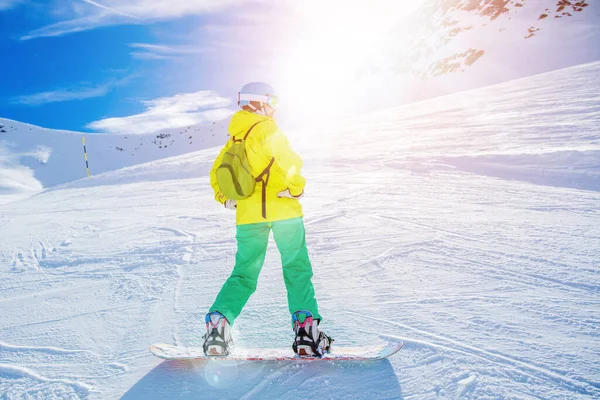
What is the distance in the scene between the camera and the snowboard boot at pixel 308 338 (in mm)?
2452

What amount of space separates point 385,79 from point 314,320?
48928 millimetres

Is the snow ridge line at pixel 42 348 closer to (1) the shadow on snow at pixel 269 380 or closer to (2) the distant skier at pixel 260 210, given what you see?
(1) the shadow on snow at pixel 269 380

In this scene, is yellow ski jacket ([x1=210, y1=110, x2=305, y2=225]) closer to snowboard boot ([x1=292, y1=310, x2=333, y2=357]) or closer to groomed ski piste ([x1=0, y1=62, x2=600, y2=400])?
snowboard boot ([x1=292, y1=310, x2=333, y2=357])

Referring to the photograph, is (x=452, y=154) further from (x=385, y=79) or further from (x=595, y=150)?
(x=385, y=79)

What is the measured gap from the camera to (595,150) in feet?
26.0

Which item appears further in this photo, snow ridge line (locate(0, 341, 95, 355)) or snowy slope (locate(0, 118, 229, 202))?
snowy slope (locate(0, 118, 229, 202))

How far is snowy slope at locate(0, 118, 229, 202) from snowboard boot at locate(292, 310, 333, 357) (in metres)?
23.5

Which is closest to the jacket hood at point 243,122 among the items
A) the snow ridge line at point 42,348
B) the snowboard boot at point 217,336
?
the snowboard boot at point 217,336

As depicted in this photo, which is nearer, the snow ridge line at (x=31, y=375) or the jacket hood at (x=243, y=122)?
the snow ridge line at (x=31, y=375)

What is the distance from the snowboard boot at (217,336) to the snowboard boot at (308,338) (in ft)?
1.38

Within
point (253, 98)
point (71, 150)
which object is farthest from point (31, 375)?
point (71, 150)

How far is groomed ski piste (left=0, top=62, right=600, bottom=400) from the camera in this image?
231cm

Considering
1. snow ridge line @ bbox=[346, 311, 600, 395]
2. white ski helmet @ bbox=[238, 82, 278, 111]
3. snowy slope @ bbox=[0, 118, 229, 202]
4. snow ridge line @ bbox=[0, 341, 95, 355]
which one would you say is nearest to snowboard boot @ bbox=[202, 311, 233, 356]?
snow ridge line @ bbox=[0, 341, 95, 355]

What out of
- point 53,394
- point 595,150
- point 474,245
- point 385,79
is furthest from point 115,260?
point 385,79
